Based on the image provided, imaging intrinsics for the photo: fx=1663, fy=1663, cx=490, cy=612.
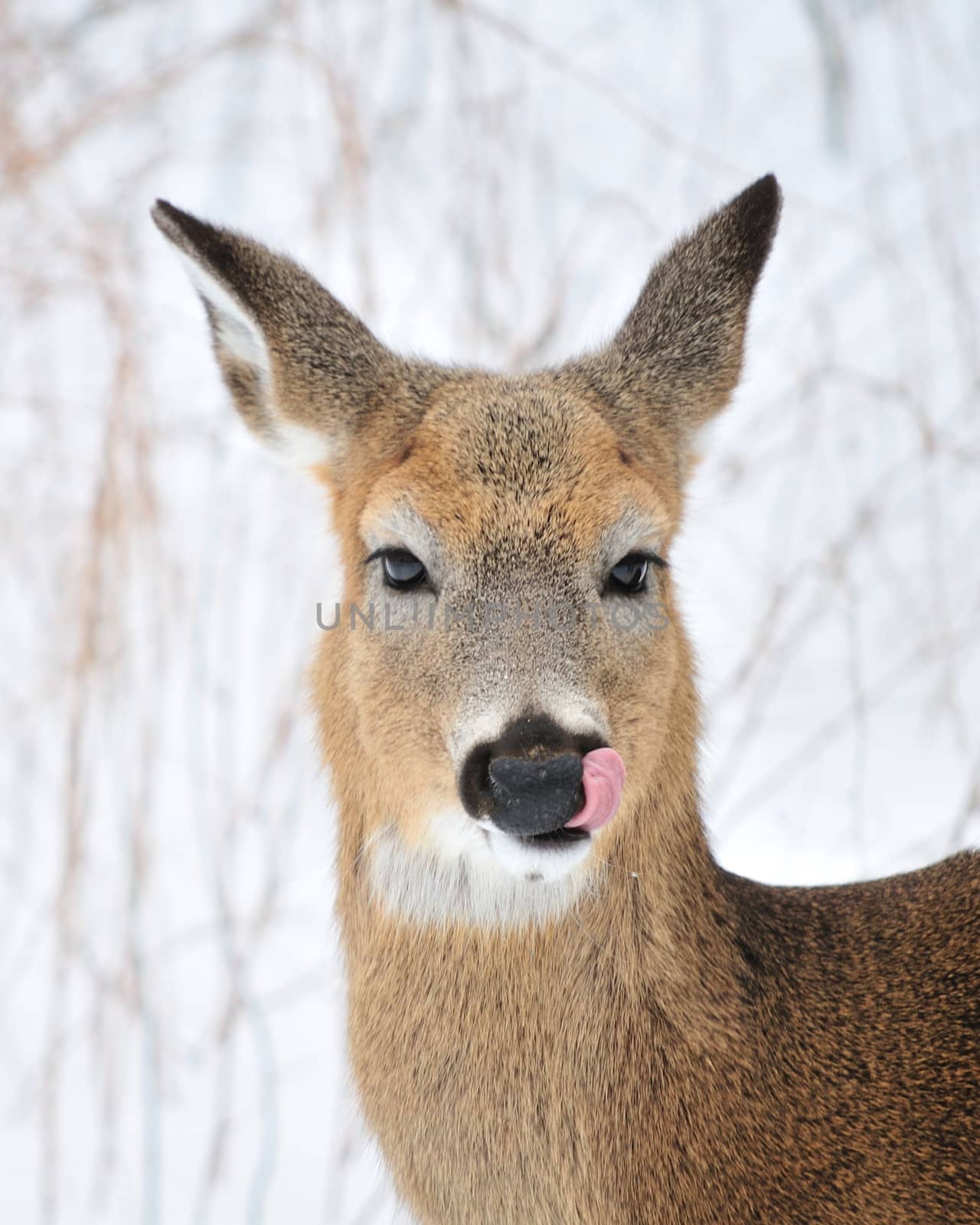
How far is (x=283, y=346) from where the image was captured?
3.00 metres

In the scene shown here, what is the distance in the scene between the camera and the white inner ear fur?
303cm

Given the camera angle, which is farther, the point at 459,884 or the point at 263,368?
the point at 263,368

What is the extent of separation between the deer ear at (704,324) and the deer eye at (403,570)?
1.99ft

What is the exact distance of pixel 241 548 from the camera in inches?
221

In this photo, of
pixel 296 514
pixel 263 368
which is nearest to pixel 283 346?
pixel 263 368

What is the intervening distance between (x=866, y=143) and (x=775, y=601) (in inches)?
169

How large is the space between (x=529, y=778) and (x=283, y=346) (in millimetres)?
1109

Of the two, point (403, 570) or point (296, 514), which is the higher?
point (296, 514)

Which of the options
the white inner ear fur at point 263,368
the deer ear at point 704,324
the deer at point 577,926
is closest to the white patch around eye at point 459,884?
the deer at point 577,926

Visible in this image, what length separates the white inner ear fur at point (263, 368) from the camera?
119 inches

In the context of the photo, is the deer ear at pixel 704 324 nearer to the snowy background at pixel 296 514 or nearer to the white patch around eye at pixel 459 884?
the snowy background at pixel 296 514

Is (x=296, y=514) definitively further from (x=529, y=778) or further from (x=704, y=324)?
(x=529, y=778)

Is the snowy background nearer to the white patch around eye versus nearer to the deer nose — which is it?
the white patch around eye

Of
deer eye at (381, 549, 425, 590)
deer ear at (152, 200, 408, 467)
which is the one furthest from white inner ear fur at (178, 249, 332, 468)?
deer eye at (381, 549, 425, 590)
